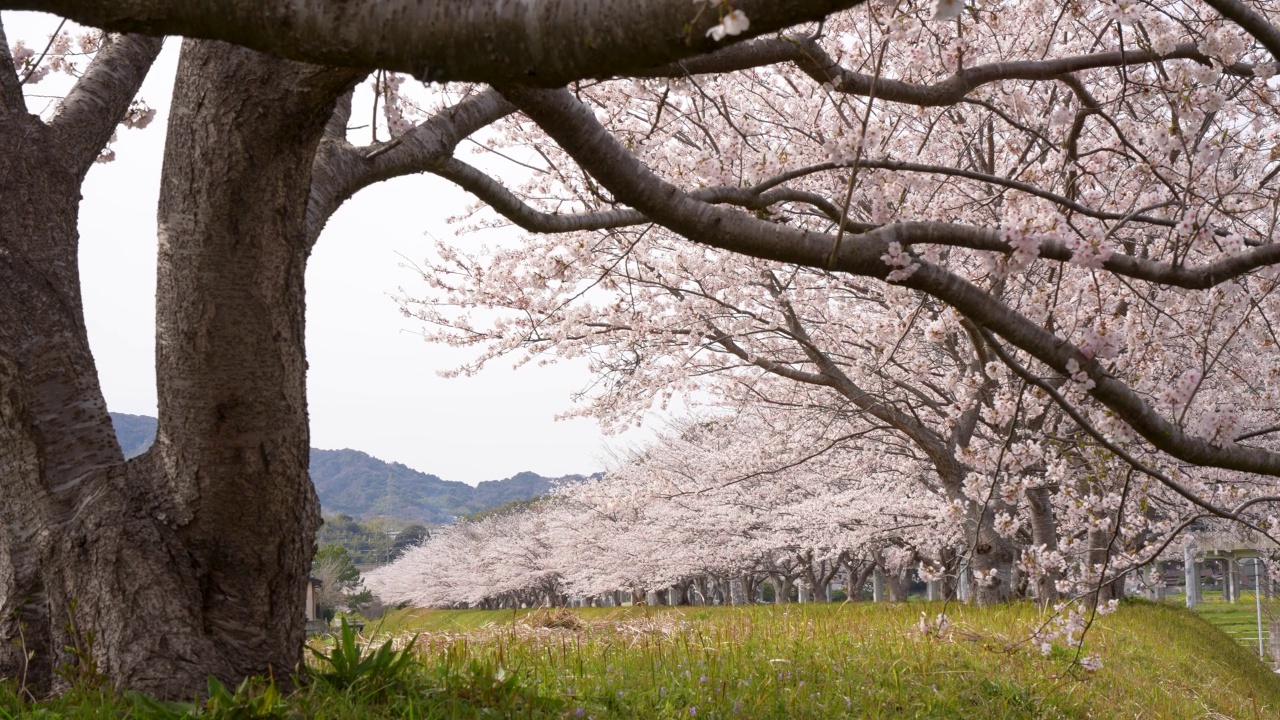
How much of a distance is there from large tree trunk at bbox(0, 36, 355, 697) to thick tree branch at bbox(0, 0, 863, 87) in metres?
1.16

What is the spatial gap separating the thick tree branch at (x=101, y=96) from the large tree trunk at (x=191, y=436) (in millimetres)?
528

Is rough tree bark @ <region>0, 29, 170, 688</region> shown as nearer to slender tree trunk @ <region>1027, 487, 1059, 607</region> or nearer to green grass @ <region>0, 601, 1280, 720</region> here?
green grass @ <region>0, 601, 1280, 720</region>

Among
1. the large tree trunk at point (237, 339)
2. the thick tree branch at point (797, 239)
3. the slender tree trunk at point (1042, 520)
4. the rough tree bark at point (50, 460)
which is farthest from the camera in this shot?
the slender tree trunk at point (1042, 520)

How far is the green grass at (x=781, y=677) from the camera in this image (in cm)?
342

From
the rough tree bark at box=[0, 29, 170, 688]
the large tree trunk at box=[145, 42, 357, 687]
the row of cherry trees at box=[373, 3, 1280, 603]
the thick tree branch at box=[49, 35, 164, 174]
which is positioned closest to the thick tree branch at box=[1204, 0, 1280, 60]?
the row of cherry trees at box=[373, 3, 1280, 603]

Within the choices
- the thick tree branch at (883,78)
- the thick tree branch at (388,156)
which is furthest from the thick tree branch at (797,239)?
the thick tree branch at (388,156)

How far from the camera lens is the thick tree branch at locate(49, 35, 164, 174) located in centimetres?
407

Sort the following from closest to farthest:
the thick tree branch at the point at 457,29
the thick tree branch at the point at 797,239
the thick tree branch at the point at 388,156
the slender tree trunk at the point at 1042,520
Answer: the thick tree branch at the point at 457,29, the thick tree branch at the point at 797,239, the thick tree branch at the point at 388,156, the slender tree trunk at the point at 1042,520

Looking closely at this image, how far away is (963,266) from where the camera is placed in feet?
36.1

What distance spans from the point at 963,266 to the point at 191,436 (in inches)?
386

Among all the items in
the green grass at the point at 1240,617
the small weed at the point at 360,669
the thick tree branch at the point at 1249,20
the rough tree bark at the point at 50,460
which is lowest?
the green grass at the point at 1240,617

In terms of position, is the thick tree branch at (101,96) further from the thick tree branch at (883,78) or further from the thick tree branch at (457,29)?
the thick tree branch at (883,78)

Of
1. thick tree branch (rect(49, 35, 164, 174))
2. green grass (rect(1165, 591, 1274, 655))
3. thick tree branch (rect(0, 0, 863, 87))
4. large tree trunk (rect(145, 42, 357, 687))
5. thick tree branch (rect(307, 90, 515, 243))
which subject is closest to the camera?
thick tree branch (rect(0, 0, 863, 87))

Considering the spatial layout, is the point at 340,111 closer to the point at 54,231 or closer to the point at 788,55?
the point at 54,231
